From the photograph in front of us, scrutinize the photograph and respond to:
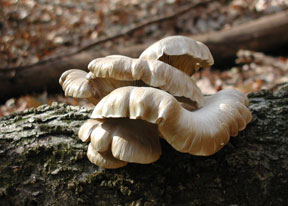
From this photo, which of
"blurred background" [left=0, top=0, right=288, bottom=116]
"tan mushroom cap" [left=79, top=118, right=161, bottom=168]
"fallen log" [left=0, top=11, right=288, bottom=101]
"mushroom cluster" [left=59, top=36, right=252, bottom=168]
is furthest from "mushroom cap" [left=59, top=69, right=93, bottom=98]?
"fallen log" [left=0, top=11, right=288, bottom=101]

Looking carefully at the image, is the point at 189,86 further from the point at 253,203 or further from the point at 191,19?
the point at 191,19

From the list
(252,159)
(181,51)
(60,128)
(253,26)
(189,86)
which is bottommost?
(253,26)

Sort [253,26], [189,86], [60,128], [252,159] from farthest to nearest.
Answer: [253,26] → [60,128] → [252,159] → [189,86]

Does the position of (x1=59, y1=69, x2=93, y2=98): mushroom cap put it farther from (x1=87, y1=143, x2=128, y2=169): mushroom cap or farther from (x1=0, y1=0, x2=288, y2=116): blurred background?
(x1=0, y1=0, x2=288, y2=116): blurred background

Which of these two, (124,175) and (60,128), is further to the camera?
(60,128)

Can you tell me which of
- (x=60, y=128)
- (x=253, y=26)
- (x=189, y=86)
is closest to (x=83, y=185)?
(x=60, y=128)

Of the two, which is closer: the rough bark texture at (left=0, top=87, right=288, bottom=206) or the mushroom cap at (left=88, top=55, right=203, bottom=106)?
the mushroom cap at (left=88, top=55, right=203, bottom=106)

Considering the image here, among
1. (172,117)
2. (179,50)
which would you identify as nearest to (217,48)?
(179,50)
